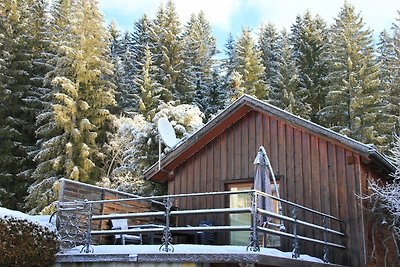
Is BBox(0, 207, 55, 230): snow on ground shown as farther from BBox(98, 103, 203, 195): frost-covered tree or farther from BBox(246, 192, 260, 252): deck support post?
BBox(98, 103, 203, 195): frost-covered tree

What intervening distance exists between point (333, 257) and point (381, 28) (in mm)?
24662

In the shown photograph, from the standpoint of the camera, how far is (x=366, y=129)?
22328 millimetres

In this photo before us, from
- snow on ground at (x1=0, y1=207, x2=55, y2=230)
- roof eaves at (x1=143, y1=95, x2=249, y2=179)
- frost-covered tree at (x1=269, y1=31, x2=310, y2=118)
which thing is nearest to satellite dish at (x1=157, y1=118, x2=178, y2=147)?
roof eaves at (x1=143, y1=95, x2=249, y2=179)

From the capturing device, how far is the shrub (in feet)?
26.2

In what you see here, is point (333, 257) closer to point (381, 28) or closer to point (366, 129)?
point (366, 129)

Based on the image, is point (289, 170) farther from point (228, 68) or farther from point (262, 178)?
point (228, 68)

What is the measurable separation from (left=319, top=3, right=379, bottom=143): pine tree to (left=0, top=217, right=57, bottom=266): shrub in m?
16.8

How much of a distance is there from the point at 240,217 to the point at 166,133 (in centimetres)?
319

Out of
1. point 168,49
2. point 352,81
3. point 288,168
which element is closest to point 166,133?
point 288,168

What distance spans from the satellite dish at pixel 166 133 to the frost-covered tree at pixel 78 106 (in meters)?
9.85

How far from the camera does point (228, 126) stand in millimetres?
11742

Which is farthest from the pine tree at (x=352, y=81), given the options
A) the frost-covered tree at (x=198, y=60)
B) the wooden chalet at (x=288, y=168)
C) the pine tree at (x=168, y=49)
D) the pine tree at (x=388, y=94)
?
the wooden chalet at (x=288, y=168)

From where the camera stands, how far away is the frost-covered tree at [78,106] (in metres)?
22.2

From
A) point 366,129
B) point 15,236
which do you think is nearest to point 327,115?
point 366,129
